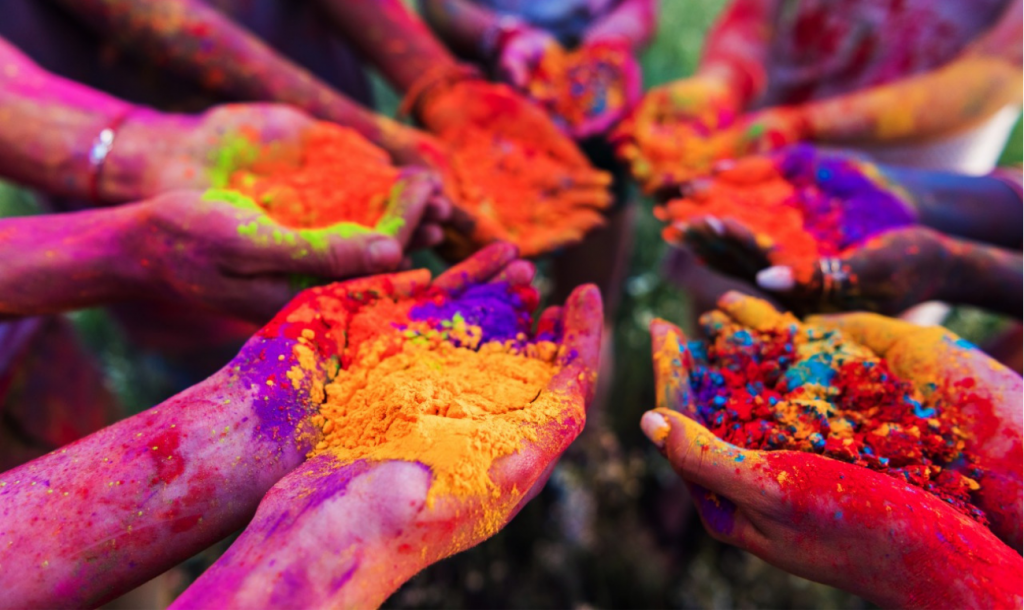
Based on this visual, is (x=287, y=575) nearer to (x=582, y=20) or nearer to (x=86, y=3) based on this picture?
(x=86, y=3)

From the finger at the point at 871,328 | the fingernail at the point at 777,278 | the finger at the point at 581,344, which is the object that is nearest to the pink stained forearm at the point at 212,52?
the finger at the point at 581,344

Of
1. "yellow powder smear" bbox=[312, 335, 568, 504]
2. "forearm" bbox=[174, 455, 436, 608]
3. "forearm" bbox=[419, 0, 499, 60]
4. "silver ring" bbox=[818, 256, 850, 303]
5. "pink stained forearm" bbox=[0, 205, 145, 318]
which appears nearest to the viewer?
"forearm" bbox=[174, 455, 436, 608]

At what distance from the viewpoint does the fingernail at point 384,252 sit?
99 centimetres

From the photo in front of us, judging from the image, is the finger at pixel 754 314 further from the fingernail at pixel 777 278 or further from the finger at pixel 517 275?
the finger at pixel 517 275

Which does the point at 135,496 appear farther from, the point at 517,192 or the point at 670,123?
the point at 670,123

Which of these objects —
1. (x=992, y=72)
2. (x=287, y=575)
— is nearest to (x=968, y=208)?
(x=992, y=72)

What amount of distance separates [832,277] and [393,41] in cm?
149

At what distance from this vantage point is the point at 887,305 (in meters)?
1.09

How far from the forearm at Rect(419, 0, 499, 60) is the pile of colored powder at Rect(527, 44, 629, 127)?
0.86 feet

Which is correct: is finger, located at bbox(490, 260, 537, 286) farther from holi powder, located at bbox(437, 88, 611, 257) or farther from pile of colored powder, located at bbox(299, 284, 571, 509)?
holi powder, located at bbox(437, 88, 611, 257)

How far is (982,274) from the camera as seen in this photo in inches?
44.0

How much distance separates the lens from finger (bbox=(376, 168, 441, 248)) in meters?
1.06

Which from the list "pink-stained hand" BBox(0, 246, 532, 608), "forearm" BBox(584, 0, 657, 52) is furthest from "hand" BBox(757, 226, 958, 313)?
"forearm" BBox(584, 0, 657, 52)

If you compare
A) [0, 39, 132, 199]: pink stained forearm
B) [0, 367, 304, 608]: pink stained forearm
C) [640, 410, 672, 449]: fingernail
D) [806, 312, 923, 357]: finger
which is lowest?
[806, 312, 923, 357]: finger
